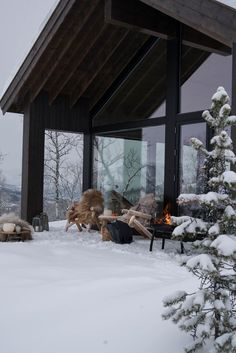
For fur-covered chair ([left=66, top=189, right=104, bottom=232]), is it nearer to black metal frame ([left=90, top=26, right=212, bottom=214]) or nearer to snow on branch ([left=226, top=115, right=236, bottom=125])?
black metal frame ([left=90, top=26, right=212, bottom=214])

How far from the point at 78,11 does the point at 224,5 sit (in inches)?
132

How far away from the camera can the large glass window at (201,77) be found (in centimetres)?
657

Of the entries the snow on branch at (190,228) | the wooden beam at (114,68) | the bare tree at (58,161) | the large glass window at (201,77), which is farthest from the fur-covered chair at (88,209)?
the bare tree at (58,161)

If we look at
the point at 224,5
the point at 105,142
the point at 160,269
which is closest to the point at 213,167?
the point at 160,269

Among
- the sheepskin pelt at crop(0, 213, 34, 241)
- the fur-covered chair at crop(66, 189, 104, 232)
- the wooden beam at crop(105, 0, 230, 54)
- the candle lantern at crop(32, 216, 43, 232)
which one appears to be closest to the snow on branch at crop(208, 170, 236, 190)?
the wooden beam at crop(105, 0, 230, 54)

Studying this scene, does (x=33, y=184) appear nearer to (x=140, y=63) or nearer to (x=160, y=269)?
(x=140, y=63)

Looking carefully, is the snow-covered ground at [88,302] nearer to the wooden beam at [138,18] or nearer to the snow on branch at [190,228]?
the snow on branch at [190,228]

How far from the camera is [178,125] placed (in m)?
7.36

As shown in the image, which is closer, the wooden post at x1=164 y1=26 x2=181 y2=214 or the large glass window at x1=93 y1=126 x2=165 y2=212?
the wooden post at x1=164 y1=26 x2=181 y2=214

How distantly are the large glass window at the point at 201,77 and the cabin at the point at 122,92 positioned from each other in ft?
0.05

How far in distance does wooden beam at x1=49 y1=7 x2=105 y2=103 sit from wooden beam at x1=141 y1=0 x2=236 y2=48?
277 cm

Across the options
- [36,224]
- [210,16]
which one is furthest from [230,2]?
[36,224]

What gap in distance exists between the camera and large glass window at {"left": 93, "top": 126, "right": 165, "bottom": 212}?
25.5 ft

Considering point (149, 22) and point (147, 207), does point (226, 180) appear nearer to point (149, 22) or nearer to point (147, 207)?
point (147, 207)
